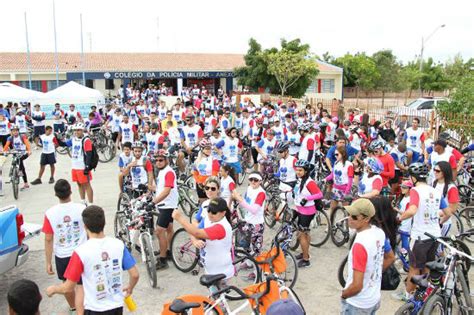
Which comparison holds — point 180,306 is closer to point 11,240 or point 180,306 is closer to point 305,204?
point 11,240

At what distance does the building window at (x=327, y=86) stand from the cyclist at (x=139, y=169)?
4014 cm

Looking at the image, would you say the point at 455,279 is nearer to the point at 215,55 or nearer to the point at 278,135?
the point at 278,135

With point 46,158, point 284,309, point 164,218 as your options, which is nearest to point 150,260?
point 164,218

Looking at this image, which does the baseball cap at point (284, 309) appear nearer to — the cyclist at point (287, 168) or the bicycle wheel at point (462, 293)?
the bicycle wheel at point (462, 293)

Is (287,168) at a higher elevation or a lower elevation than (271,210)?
higher

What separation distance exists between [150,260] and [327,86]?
42.9m

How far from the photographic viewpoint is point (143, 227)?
21.6 feet

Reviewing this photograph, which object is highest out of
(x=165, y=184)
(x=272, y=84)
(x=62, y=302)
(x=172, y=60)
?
(x=172, y=60)

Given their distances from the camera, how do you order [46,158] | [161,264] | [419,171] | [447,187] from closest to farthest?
1. [419,171]
2. [447,187]
3. [161,264]
4. [46,158]

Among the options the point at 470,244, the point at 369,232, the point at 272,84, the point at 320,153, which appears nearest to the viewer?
the point at 369,232

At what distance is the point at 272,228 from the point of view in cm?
885

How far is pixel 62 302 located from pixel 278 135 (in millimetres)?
8200

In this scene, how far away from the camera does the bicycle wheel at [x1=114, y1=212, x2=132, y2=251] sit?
23.8 ft

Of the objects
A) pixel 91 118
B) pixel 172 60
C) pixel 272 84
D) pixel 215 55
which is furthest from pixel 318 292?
pixel 215 55
